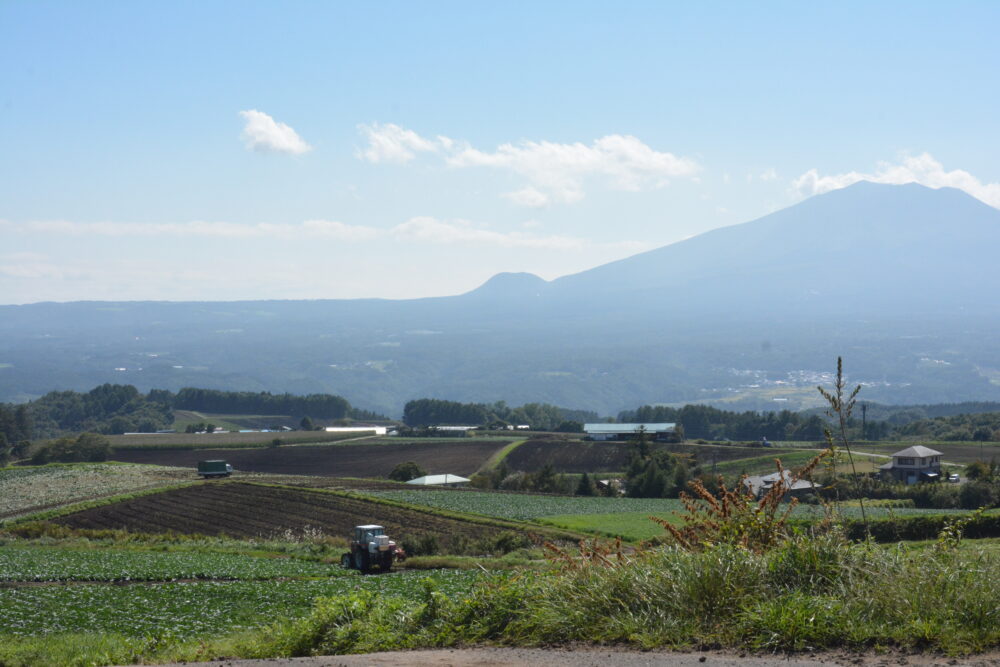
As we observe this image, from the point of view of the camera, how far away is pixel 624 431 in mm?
99250

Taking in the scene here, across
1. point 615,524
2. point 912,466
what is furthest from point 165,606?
point 912,466

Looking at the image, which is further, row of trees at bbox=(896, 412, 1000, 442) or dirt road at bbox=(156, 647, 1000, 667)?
row of trees at bbox=(896, 412, 1000, 442)

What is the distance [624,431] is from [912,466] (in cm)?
4066

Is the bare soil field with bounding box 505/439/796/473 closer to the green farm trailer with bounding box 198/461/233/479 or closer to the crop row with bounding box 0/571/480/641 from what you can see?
the green farm trailer with bounding box 198/461/233/479

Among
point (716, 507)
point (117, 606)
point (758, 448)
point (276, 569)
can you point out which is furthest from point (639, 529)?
point (758, 448)

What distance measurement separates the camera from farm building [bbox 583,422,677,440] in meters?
96.6

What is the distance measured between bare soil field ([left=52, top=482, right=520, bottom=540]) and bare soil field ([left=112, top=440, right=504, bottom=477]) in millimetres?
20837

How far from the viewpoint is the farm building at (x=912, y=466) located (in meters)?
60.5

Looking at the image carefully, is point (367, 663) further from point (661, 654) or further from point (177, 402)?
point (177, 402)

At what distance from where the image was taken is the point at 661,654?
6.82 m

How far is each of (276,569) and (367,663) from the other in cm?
2019

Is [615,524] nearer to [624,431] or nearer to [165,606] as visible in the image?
[165,606]

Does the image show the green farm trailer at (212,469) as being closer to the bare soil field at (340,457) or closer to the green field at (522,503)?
the bare soil field at (340,457)

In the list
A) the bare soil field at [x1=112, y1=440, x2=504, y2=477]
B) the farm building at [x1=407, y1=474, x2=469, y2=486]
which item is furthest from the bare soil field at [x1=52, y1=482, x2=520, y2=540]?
the bare soil field at [x1=112, y1=440, x2=504, y2=477]
